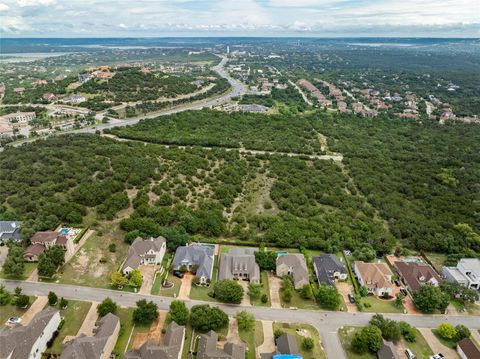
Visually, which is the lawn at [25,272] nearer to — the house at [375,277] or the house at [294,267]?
the house at [294,267]

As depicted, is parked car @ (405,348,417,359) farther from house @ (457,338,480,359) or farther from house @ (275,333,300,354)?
house @ (275,333,300,354)

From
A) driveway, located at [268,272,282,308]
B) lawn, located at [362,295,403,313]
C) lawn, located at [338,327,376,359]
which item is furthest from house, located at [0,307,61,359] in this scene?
lawn, located at [362,295,403,313]

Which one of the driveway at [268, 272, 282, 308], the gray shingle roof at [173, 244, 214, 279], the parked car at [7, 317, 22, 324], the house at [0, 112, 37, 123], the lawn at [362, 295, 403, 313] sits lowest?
the lawn at [362, 295, 403, 313]

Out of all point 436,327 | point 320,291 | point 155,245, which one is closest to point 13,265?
point 155,245

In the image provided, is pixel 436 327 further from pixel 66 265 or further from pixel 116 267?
pixel 66 265

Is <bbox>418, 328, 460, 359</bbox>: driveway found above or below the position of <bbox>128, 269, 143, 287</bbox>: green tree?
below

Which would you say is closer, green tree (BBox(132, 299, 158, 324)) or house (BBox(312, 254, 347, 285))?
green tree (BBox(132, 299, 158, 324))
